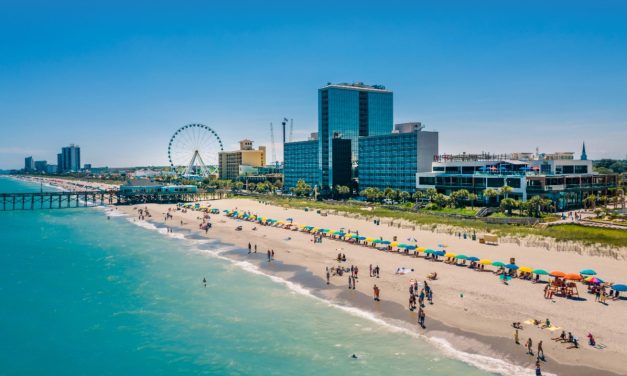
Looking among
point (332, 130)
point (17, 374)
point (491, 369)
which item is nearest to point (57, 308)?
point (17, 374)

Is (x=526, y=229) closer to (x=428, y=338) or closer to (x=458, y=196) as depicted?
(x=458, y=196)

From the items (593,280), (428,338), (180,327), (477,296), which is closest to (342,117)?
(477,296)

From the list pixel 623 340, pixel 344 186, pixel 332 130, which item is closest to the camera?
pixel 623 340

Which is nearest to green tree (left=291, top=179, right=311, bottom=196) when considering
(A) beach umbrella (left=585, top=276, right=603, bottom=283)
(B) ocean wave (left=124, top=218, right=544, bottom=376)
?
(B) ocean wave (left=124, top=218, right=544, bottom=376)

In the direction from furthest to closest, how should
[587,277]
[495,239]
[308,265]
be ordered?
[495,239] → [308,265] → [587,277]

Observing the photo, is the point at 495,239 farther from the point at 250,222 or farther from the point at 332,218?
the point at 250,222

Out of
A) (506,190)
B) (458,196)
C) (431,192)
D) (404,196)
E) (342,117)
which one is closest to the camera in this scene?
(506,190)
